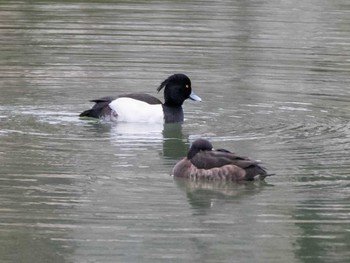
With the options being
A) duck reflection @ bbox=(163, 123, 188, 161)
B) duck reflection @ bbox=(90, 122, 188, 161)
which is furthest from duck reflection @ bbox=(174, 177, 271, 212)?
duck reflection @ bbox=(163, 123, 188, 161)

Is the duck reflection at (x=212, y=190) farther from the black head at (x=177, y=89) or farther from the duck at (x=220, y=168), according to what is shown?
the black head at (x=177, y=89)

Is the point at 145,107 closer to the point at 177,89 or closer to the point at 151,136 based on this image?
the point at 177,89

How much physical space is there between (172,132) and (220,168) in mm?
3215

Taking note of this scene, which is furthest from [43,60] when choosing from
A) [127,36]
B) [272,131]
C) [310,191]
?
[310,191]

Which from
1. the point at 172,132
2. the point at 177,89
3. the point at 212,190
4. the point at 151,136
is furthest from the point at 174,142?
the point at 212,190

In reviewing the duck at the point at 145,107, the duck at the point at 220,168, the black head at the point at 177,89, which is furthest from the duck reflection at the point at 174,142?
the duck at the point at 220,168

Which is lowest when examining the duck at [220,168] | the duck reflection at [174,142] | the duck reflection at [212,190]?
the duck reflection at [174,142]

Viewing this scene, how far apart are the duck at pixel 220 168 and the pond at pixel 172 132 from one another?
0.11 meters

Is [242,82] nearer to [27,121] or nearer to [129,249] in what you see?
[27,121]

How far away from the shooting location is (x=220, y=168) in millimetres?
13344

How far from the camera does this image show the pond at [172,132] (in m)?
11.1

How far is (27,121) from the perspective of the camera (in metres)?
16.5

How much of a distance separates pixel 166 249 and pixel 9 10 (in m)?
16.1

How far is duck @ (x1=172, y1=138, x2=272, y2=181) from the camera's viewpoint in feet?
43.6
